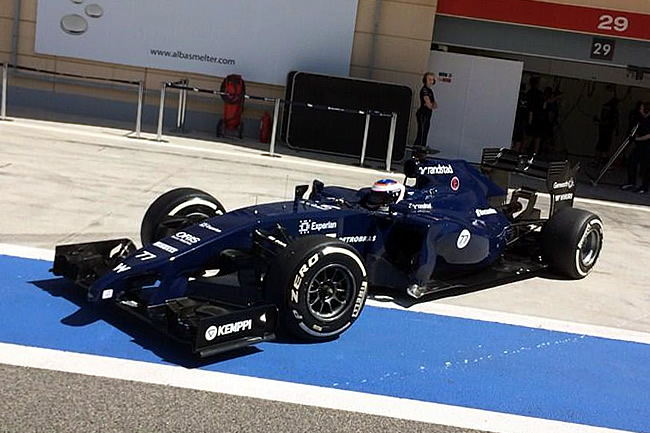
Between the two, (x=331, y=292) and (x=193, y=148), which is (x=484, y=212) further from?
(x=193, y=148)

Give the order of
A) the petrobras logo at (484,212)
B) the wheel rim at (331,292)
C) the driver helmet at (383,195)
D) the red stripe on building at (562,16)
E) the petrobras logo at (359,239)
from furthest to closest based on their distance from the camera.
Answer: the red stripe on building at (562,16) < the petrobras logo at (484,212) < the driver helmet at (383,195) < the petrobras logo at (359,239) < the wheel rim at (331,292)

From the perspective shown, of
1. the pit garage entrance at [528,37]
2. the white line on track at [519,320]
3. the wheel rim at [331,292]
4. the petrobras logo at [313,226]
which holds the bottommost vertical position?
the white line on track at [519,320]

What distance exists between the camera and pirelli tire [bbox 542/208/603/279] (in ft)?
25.6

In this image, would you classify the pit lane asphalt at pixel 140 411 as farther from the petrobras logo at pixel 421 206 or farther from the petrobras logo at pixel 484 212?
the petrobras logo at pixel 484 212

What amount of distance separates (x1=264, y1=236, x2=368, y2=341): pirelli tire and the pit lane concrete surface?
0.15 m

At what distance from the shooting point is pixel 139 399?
4.59 meters

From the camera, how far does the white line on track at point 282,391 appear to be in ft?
15.7

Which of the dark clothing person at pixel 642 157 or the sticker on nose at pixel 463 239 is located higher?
the dark clothing person at pixel 642 157

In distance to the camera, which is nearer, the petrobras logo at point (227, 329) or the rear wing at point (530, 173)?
the petrobras logo at point (227, 329)

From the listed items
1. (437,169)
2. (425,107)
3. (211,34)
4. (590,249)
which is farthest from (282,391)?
(211,34)

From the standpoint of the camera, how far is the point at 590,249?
323 inches

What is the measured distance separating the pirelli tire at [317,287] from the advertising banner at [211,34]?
1116cm

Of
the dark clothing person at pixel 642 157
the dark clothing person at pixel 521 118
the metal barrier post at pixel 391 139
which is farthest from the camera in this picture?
the dark clothing person at pixel 521 118

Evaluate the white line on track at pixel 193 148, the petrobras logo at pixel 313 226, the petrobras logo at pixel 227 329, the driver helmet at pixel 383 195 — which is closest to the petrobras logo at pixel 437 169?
the driver helmet at pixel 383 195
